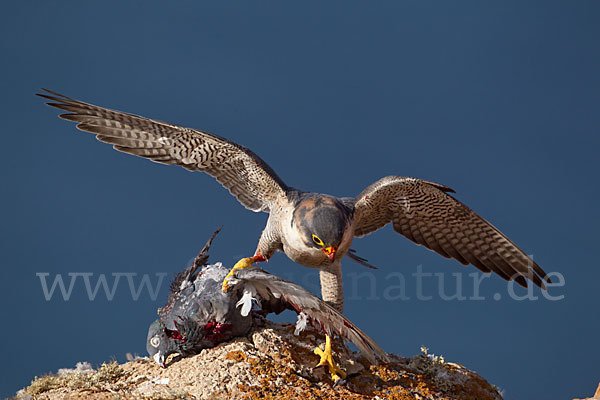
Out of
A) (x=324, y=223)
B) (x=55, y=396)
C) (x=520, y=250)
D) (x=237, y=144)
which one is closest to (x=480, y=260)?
(x=520, y=250)

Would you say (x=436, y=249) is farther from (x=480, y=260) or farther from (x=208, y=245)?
(x=208, y=245)

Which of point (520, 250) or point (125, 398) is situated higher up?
point (520, 250)

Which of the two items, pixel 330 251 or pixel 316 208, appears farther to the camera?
pixel 316 208

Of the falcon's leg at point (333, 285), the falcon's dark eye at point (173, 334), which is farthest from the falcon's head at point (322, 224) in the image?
the falcon's dark eye at point (173, 334)

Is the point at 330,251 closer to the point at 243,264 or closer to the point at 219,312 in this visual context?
the point at 243,264

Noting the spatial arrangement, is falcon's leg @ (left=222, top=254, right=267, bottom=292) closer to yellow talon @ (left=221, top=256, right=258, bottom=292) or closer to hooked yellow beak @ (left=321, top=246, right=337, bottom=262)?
yellow talon @ (left=221, top=256, right=258, bottom=292)

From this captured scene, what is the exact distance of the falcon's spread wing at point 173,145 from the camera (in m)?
6.46

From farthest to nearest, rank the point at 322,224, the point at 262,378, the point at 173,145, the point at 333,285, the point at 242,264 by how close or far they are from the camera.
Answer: the point at 173,145, the point at 333,285, the point at 242,264, the point at 322,224, the point at 262,378

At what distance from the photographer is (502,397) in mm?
5961

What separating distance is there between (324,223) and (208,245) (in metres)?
1.26

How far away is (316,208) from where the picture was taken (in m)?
5.82

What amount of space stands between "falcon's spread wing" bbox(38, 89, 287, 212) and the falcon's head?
2.61 feet

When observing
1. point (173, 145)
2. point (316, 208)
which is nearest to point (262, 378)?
point (316, 208)

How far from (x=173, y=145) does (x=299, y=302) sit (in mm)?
2730
